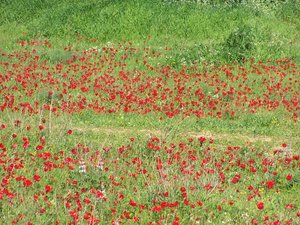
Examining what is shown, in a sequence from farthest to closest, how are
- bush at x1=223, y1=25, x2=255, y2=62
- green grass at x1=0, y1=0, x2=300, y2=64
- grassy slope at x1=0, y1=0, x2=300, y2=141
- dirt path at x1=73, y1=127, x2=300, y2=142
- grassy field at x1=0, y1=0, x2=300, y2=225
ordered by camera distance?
1. green grass at x1=0, y1=0, x2=300, y2=64
2. grassy slope at x1=0, y1=0, x2=300, y2=141
3. bush at x1=223, y1=25, x2=255, y2=62
4. dirt path at x1=73, y1=127, x2=300, y2=142
5. grassy field at x1=0, y1=0, x2=300, y2=225

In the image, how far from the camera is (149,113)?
1395cm

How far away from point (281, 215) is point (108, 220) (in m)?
2.22

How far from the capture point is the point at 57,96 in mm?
15109

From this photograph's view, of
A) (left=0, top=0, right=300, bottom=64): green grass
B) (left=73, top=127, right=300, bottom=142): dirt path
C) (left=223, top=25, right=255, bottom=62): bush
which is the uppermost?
(left=73, top=127, right=300, bottom=142): dirt path

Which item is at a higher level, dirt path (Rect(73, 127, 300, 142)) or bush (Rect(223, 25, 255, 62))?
dirt path (Rect(73, 127, 300, 142))

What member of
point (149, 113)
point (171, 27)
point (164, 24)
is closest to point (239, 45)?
point (171, 27)

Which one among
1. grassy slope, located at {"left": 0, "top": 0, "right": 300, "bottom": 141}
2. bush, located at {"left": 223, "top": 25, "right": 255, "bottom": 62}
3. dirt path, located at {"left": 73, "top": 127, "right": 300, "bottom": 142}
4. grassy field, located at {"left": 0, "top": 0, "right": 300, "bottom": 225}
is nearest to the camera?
grassy field, located at {"left": 0, "top": 0, "right": 300, "bottom": 225}

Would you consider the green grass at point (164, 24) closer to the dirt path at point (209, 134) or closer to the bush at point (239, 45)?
the bush at point (239, 45)

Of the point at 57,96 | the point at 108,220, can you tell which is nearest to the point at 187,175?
the point at 108,220

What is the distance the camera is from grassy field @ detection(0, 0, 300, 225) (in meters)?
7.52

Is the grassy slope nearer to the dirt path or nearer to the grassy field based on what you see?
the grassy field

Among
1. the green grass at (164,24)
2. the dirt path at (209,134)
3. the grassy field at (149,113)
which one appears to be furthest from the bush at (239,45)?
the dirt path at (209,134)

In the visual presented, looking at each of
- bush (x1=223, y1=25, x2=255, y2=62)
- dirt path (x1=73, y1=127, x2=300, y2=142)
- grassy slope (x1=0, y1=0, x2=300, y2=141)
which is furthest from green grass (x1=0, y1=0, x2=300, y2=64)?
dirt path (x1=73, y1=127, x2=300, y2=142)

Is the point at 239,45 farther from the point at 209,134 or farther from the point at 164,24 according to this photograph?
the point at 209,134
